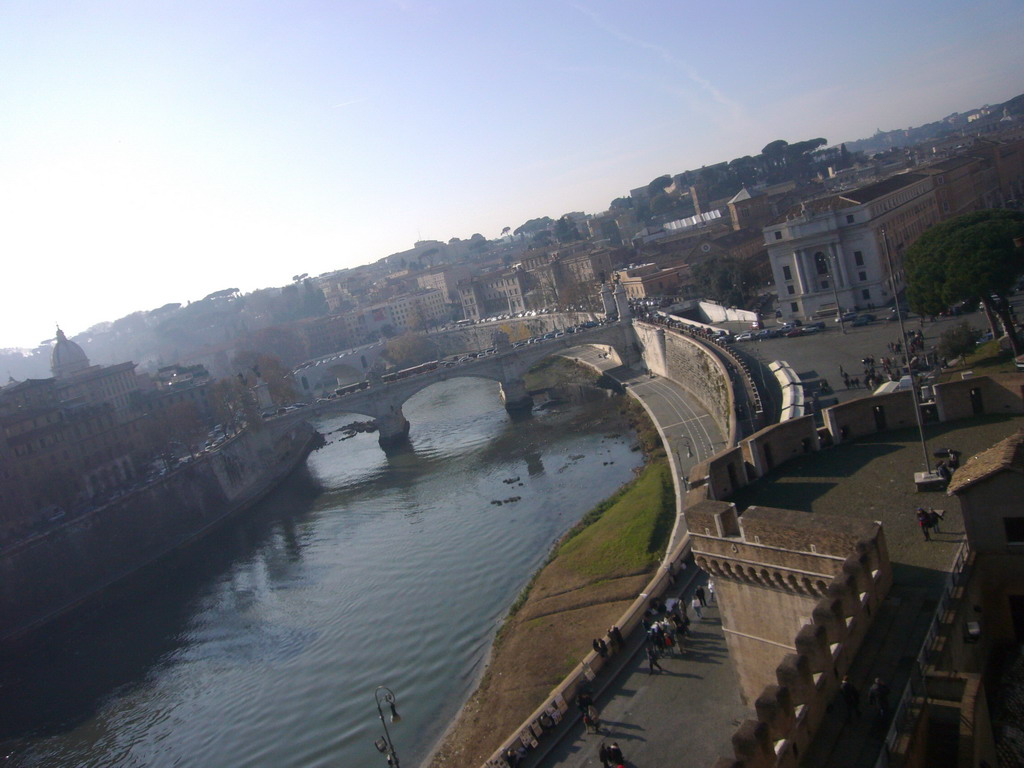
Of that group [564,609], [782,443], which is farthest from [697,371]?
[782,443]

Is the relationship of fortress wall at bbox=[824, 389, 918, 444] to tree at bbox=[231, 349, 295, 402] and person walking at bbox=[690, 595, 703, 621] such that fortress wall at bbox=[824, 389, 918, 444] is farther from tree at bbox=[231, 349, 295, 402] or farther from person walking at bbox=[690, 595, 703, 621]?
tree at bbox=[231, 349, 295, 402]

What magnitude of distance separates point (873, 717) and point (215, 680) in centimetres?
1379

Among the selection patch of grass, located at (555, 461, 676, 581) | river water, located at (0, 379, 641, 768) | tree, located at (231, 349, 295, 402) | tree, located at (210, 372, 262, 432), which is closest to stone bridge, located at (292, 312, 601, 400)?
tree, located at (231, 349, 295, 402)

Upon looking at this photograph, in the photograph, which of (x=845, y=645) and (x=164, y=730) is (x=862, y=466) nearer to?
(x=845, y=645)

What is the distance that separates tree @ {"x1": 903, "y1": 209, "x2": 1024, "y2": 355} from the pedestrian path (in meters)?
10.1

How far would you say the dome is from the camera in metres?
49.1

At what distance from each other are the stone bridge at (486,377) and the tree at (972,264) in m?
17.5

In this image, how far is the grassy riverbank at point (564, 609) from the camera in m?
10.9

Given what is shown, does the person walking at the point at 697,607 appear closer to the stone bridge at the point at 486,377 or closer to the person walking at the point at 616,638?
the person walking at the point at 616,638

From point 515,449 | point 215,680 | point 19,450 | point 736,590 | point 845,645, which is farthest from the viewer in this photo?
point 19,450

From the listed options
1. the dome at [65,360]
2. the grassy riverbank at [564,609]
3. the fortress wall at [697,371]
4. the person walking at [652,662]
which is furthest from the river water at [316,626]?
the dome at [65,360]

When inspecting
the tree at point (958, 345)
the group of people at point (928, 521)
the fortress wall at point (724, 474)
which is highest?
the fortress wall at point (724, 474)

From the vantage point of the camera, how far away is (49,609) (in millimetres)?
22734

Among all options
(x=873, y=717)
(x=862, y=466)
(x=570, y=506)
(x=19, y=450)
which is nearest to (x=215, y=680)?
(x=570, y=506)
